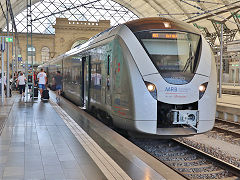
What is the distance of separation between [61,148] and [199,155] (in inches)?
125

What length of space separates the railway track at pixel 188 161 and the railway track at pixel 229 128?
2.65 m

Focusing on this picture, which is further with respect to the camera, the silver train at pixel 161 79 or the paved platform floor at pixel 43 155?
the silver train at pixel 161 79

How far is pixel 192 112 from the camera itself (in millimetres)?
7754

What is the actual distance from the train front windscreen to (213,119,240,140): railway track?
3603 millimetres

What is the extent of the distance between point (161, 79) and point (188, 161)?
1890mm

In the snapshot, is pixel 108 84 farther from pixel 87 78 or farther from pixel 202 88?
pixel 87 78

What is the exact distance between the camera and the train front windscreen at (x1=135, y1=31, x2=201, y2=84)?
25.6 feet

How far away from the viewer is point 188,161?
7.30 m

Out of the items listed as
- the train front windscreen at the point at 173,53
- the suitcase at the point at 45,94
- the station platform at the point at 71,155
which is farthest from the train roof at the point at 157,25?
the suitcase at the point at 45,94

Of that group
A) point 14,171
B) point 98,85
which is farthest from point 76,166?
point 98,85

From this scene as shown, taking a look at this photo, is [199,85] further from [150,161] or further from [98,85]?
[98,85]

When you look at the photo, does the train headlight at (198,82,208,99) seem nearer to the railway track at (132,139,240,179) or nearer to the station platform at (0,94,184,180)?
the railway track at (132,139,240,179)

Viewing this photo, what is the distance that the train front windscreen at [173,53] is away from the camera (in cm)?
780

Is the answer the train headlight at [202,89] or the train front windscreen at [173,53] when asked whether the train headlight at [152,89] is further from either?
the train headlight at [202,89]
